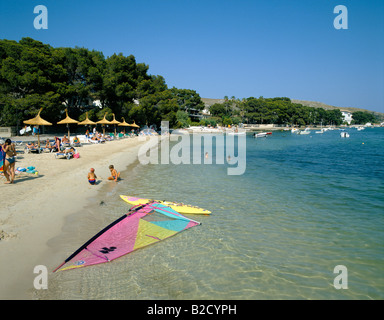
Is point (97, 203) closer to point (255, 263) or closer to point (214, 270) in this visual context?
point (214, 270)

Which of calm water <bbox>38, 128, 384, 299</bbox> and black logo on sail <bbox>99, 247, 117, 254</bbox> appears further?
black logo on sail <bbox>99, 247, 117, 254</bbox>

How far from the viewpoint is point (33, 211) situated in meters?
7.63

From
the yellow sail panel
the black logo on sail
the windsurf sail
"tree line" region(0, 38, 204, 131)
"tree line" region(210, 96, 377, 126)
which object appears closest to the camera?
the windsurf sail

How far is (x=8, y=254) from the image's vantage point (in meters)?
5.28

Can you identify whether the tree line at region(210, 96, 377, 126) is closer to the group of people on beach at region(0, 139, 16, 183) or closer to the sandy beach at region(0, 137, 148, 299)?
the sandy beach at region(0, 137, 148, 299)

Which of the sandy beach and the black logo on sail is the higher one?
the sandy beach

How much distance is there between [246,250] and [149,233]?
2.78 meters

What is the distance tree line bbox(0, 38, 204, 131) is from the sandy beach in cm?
1702

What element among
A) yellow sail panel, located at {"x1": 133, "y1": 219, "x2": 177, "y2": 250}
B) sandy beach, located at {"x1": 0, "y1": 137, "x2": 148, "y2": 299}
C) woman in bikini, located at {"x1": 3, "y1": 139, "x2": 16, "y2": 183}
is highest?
woman in bikini, located at {"x1": 3, "y1": 139, "x2": 16, "y2": 183}

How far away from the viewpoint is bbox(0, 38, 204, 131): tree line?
91.0 ft

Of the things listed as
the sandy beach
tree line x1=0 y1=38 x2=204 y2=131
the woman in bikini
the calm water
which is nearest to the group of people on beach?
the woman in bikini

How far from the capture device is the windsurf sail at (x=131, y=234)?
18.1ft

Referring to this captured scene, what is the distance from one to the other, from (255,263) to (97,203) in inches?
248
